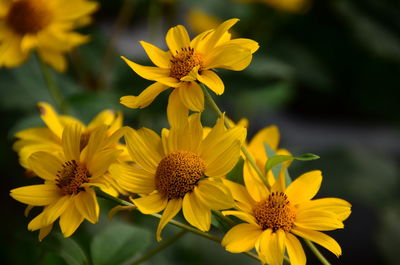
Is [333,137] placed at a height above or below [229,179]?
below

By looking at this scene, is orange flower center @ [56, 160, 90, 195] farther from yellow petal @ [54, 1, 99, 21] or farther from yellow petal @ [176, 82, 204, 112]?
yellow petal @ [54, 1, 99, 21]

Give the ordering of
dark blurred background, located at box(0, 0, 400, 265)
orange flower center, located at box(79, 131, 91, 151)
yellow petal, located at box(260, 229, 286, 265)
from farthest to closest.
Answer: dark blurred background, located at box(0, 0, 400, 265), orange flower center, located at box(79, 131, 91, 151), yellow petal, located at box(260, 229, 286, 265)

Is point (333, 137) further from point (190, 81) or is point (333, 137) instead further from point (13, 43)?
point (190, 81)

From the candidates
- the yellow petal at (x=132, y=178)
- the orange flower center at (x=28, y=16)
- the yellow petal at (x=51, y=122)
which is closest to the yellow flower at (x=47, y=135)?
the yellow petal at (x=51, y=122)

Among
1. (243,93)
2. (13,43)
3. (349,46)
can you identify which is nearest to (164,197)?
(13,43)

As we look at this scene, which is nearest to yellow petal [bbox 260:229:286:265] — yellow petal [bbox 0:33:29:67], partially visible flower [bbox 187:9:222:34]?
yellow petal [bbox 0:33:29:67]

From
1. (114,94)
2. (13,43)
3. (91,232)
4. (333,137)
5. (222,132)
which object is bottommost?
(333,137)

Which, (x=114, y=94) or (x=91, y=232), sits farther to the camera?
(x=114, y=94)
